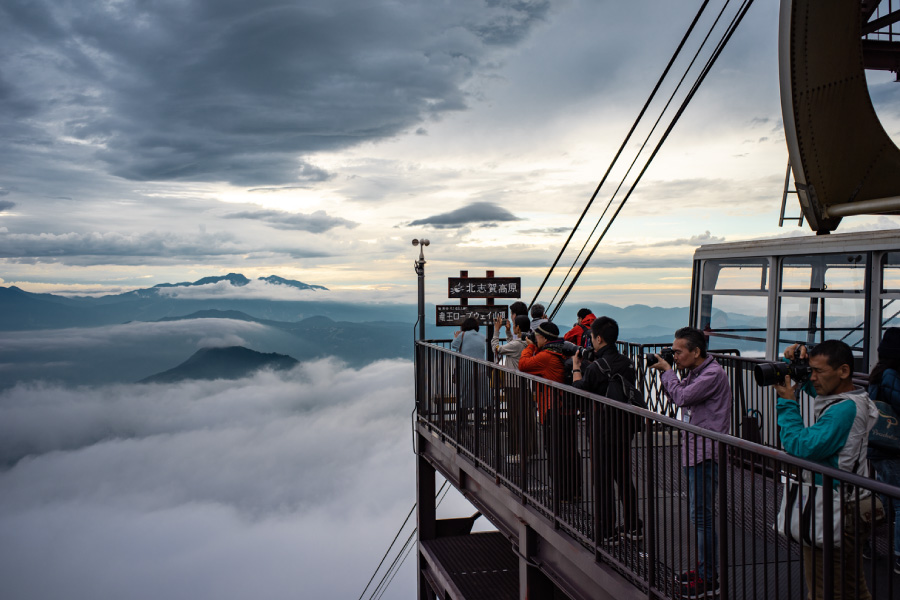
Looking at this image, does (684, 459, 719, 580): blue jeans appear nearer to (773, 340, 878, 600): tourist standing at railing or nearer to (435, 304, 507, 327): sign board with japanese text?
(773, 340, 878, 600): tourist standing at railing

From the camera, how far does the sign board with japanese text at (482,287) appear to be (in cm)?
1593

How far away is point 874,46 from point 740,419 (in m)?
10.1

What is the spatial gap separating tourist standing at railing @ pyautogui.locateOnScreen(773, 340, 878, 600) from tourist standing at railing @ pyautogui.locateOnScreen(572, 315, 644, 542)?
1299 mm

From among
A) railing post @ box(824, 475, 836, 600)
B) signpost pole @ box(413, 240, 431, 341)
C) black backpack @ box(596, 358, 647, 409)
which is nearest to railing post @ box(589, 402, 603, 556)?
black backpack @ box(596, 358, 647, 409)

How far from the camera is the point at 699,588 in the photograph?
465 cm

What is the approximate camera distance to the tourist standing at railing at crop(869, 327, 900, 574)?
4.58 metres

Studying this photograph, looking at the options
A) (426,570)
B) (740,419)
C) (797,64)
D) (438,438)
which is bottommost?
(426,570)

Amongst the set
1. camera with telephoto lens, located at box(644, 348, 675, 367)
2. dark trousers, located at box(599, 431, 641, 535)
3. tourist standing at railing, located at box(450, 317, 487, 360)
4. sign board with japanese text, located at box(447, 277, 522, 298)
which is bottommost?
dark trousers, located at box(599, 431, 641, 535)

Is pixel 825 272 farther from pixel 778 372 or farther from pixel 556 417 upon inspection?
pixel 778 372

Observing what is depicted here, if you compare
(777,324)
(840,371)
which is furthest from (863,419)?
(777,324)

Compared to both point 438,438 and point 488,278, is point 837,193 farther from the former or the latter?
point 488,278

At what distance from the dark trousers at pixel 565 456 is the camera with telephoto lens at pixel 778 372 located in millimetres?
2224

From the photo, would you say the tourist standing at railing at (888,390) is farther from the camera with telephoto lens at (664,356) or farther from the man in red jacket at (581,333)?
the man in red jacket at (581,333)

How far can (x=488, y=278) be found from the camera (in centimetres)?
1605
